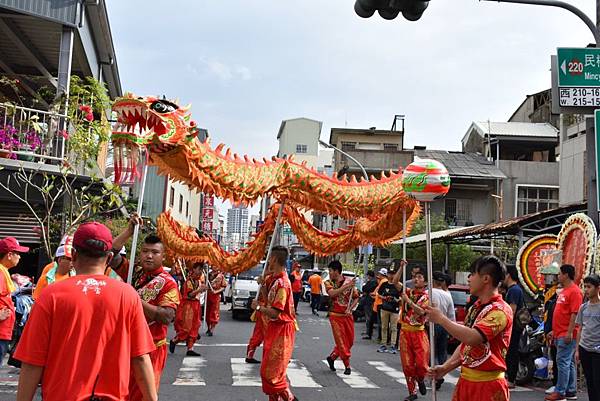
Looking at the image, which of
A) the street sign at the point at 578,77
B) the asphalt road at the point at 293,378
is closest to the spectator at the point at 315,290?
the asphalt road at the point at 293,378

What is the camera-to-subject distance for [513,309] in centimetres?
920

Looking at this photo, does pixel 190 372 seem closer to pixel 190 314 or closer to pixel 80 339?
pixel 190 314

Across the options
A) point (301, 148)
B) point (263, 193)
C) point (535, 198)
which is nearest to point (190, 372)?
point (263, 193)

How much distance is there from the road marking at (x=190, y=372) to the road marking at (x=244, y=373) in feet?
1.66

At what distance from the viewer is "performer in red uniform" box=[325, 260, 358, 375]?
10.1m

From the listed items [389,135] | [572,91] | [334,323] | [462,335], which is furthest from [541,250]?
[389,135]

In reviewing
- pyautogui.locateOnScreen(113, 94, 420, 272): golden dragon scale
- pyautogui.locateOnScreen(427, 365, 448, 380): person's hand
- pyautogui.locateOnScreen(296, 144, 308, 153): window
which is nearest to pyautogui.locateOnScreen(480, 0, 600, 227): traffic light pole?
pyautogui.locateOnScreen(113, 94, 420, 272): golden dragon scale

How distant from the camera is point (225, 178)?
8.26 meters

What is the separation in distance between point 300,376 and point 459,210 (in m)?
25.2

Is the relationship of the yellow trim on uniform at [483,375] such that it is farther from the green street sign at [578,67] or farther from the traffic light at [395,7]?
the green street sign at [578,67]

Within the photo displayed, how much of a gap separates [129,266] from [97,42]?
11510 millimetres

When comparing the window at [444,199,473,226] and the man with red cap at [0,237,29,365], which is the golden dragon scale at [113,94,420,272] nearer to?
the man with red cap at [0,237,29,365]

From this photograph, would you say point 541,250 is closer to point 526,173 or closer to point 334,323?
point 334,323

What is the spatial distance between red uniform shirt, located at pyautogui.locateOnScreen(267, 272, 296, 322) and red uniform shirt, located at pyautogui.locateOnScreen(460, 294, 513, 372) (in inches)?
118
